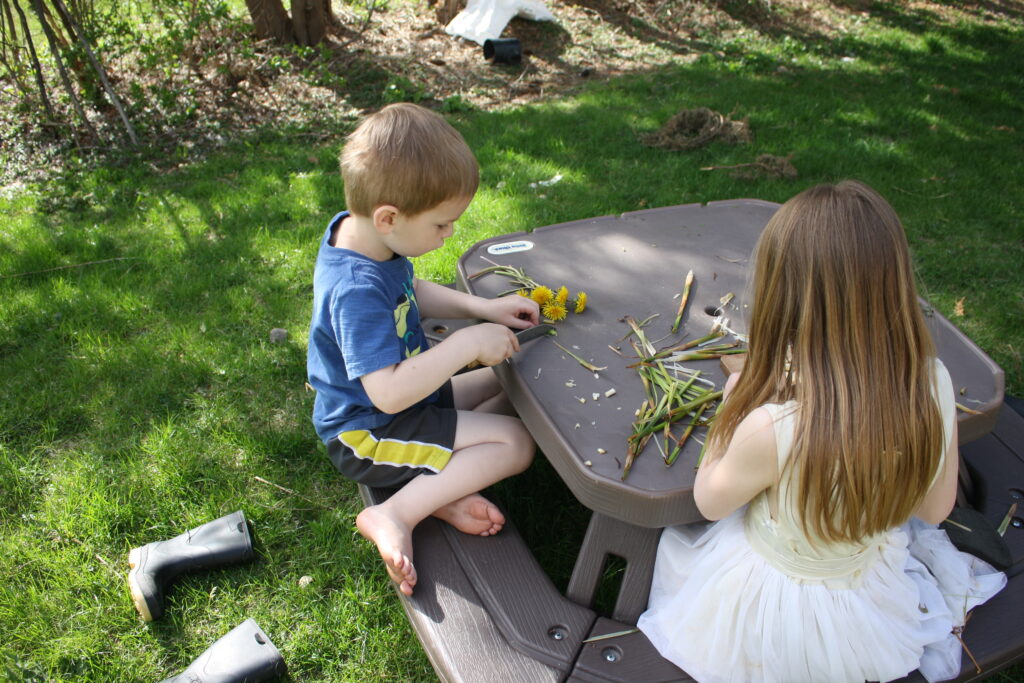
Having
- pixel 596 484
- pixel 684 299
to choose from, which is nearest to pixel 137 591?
pixel 596 484

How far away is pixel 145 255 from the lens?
407 centimetres

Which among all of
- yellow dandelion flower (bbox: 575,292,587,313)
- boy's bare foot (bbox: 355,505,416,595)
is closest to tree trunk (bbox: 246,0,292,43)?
yellow dandelion flower (bbox: 575,292,587,313)

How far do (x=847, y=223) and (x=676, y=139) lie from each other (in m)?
3.98

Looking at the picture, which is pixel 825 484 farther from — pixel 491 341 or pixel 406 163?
pixel 406 163

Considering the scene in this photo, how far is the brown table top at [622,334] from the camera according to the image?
1.82m

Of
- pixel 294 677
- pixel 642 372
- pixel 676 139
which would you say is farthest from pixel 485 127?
pixel 294 677

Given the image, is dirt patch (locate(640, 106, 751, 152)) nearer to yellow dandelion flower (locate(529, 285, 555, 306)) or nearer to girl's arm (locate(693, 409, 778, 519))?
yellow dandelion flower (locate(529, 285, 555, 306))

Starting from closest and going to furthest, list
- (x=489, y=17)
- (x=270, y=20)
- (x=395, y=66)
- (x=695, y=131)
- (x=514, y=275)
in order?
(x=514, y=275) < (x=695, y=131) < (x=270, y=20) < (x=395, y=66) < (x=489, y=17)

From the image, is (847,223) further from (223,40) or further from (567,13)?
(567,13)

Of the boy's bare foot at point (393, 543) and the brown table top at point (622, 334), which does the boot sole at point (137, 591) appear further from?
the brown table top at point (622, 334)

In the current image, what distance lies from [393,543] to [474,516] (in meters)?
0.27

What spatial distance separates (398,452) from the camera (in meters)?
2.24

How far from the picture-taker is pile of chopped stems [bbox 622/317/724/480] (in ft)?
6.22

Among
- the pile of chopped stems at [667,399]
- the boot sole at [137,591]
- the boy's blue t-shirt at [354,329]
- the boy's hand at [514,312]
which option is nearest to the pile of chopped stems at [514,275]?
the boy's hand at [514,312]
